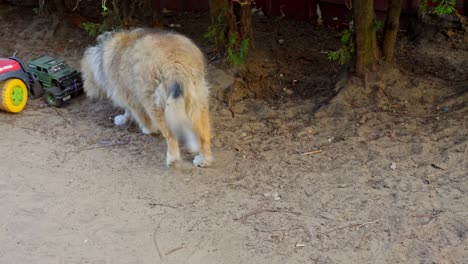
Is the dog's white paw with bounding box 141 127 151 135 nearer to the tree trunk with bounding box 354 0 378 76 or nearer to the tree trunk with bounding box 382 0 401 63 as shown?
the tree trunk with bounding box 354 0 378 76

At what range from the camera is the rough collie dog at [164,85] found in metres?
5.11

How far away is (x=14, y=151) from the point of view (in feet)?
19.5

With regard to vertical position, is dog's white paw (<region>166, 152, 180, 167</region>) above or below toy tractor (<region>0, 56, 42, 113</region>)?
below

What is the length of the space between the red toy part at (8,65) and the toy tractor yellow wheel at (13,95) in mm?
116

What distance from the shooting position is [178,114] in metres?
5.07

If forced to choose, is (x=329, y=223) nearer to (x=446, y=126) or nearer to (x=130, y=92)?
(x=446, y=126)

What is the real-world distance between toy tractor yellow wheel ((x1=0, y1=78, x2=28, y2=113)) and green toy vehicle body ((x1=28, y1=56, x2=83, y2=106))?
0.89ft

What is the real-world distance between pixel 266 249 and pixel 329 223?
552 millimetres

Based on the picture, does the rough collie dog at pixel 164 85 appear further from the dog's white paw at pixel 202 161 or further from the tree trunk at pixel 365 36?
the tree trunk at pixel 365 36

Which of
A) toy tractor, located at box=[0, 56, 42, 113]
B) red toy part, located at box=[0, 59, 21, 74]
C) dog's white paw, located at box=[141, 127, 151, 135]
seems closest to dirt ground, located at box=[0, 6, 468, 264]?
dog's white paw, located at box=[141, 127, 151, 135]

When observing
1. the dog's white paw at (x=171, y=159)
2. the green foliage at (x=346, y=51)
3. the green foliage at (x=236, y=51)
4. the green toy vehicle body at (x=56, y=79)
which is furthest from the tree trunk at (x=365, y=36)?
the green toy vehicle body at (x=56, y=79)

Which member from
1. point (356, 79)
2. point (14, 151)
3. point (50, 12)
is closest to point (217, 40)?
point (356, 79)

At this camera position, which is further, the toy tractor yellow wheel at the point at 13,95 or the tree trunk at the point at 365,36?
the toy tractor yellow wheel at the point at 13,95

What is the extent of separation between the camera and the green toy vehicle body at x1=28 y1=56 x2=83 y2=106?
6.84m
